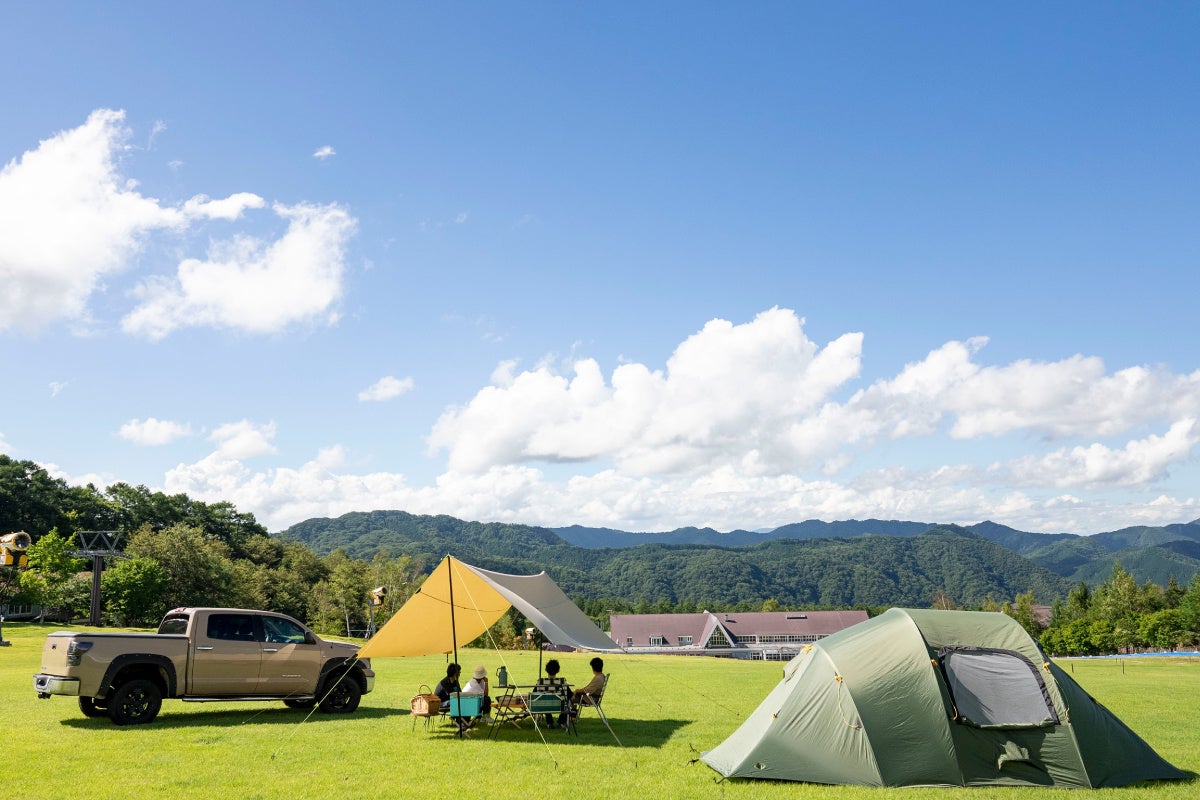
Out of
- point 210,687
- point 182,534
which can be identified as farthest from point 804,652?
point 182,534

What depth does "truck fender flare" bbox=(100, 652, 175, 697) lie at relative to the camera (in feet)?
48.3

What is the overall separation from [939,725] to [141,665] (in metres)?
13.0

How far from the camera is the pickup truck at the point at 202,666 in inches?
577

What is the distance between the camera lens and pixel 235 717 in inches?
656

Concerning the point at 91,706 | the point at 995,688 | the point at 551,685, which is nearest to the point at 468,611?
the point at 551,685

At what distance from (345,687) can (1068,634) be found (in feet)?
261

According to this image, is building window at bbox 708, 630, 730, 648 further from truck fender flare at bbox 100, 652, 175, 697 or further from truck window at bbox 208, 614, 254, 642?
truck fender flare at bbox 100, 652, 175, 697

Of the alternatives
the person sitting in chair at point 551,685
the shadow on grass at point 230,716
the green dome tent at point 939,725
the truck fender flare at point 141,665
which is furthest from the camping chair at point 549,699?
the truck fender flare at point 141,665

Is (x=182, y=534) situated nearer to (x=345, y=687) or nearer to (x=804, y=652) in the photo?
(x=345, y=687)

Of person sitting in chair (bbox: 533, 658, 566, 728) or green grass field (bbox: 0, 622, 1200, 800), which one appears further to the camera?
person sitting in chair (bbox: 533, 658, 566, 728)

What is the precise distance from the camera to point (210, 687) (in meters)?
15.9

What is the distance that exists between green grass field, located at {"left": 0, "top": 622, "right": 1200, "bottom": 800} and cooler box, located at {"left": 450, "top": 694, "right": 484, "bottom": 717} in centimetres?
41

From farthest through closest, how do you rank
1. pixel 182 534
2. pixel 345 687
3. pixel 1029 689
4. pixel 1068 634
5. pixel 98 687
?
1. pixel 1068 634
2. pixel 182 534
3. pixel 345 687
4. pixel 98 687
5. pixel 1029 689

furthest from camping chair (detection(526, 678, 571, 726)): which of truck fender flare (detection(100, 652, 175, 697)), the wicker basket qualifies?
truck fender flare (detection(100, 652, 175, 697))
